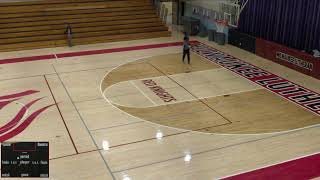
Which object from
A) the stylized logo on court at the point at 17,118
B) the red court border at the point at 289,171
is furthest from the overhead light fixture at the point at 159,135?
the stylized logo on court at the point at 17,118

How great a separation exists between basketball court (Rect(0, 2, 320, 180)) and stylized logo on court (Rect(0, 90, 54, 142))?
0.11 ft

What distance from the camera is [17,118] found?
11500mm

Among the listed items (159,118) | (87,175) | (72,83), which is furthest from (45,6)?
(87,175)

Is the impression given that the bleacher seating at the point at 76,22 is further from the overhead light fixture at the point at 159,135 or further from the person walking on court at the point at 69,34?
the overhead light fixture at the point at 159,135

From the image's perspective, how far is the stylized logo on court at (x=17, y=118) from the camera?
10547mm

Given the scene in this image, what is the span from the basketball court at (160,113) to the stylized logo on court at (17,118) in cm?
3

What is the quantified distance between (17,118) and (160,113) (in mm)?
4368

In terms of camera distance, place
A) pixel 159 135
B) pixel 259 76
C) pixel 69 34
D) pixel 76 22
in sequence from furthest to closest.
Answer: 1. pixel 76 22
2. pixel 69 34
3. pixel 259 76
4. pixel 159 135

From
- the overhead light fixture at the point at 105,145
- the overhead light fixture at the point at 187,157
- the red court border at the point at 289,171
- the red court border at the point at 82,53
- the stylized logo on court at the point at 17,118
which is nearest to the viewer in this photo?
the red court border at the point at 289,171

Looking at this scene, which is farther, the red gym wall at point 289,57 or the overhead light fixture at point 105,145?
the red gym wall at point 289,57

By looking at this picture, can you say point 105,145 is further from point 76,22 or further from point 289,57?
point 76,22

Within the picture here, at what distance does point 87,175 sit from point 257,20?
13.4 m

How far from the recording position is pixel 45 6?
71.0ft

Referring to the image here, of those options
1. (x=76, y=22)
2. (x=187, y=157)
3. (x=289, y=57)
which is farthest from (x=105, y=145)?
(x=76, y=22)
